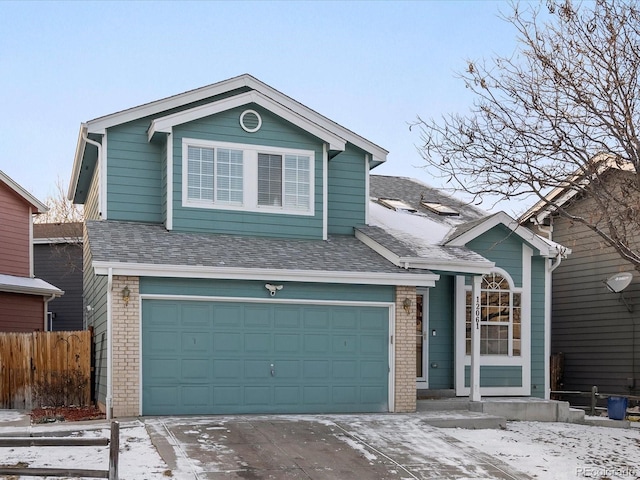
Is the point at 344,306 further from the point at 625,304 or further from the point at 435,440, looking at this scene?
the point at 625,304

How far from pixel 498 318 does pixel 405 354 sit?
3.39 m

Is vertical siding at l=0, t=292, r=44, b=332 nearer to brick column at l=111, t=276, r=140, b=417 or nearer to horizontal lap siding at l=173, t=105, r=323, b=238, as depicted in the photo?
horizontal lap siding at l=173, t=105, r=323, b=238

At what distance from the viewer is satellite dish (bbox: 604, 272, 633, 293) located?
20.3m

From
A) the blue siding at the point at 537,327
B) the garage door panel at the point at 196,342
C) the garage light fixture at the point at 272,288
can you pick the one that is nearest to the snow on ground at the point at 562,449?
the blue siding at the point at 537,327

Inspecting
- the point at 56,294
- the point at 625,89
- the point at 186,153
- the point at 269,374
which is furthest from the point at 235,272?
the point at 56,294

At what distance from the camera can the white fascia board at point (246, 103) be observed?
648 inches

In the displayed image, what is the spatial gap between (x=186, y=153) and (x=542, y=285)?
8.75m

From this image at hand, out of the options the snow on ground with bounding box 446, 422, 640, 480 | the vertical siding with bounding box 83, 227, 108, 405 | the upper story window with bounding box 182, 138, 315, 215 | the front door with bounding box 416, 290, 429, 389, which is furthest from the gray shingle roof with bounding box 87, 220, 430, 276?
the snow on ground with bounding box 446, 422, 640, 480

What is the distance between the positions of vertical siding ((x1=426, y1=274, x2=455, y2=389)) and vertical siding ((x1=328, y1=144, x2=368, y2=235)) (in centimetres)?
233

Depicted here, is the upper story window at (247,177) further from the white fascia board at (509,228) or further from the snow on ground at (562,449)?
the snow on ground at (562,449)

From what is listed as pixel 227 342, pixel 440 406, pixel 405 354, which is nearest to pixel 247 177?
pixel 227 342

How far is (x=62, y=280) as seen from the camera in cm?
3167

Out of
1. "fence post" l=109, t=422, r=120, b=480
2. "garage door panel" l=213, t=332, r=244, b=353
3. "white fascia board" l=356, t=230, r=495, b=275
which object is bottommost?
"fence post" l=109, t=422, r=120, b=480

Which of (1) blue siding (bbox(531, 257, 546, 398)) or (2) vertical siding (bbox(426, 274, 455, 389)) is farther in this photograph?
(1) blue siding (bbox(531, 257, 546, 398))
